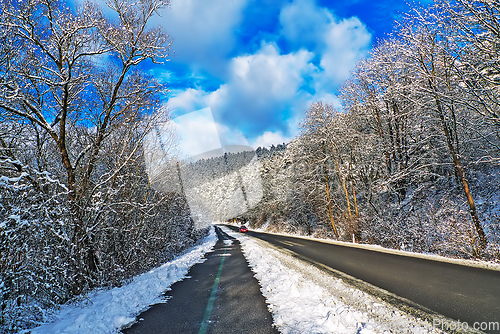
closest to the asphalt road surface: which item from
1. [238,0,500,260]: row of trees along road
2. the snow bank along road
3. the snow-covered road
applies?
the snow-covered road

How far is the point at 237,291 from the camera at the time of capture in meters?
5.46

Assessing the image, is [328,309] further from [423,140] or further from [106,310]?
[423,140]

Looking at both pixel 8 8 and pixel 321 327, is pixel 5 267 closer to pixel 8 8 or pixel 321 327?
pixel 321 327

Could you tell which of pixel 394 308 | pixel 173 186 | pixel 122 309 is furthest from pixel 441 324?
pixel 173 186

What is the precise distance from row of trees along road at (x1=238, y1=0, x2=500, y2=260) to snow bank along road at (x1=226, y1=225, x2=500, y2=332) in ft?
7.96

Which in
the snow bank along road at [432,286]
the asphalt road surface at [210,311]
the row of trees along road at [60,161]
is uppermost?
the row of trees along road at [60,161]

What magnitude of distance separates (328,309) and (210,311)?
210 cm

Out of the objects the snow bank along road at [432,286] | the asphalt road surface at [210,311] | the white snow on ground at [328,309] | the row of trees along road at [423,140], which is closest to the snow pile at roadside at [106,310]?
the asphalt road surface at [210,311]

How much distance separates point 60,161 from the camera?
7863 millimetres

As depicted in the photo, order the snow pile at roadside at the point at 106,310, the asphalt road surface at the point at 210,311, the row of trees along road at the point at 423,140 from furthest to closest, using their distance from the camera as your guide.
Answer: the row of trees along road at the point at 423,140 < the snow pile at roadside at the point at 106,310 < the asphalt road surface at the point at 210,311

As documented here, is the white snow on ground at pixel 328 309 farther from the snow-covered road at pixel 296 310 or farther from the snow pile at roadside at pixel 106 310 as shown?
the snow pile at roadside at pixel 106 310

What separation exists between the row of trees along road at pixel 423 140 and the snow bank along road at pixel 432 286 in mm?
2425

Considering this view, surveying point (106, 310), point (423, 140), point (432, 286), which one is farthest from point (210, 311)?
point (423, 140)

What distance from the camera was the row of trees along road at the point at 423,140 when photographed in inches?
325
